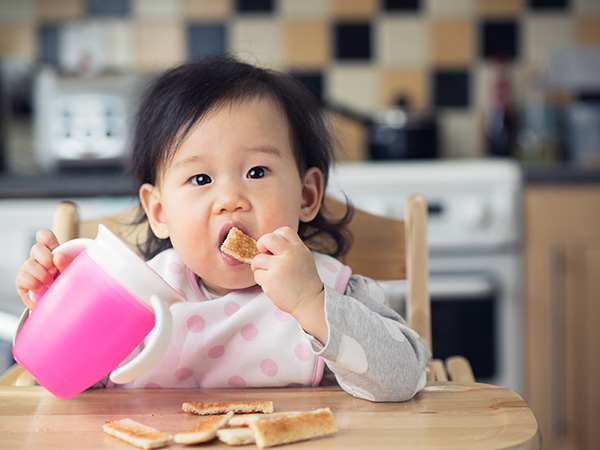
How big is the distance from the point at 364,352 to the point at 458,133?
195 centimetres

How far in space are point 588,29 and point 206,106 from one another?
2.05 m

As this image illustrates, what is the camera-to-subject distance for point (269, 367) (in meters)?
0.94

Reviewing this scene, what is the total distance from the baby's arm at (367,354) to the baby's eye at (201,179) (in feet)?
0.74

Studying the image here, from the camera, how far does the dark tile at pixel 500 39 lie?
2.55 meters

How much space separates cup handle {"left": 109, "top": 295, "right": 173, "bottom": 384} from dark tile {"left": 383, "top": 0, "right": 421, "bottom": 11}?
83.4 inches

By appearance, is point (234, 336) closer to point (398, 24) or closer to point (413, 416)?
point (413, 416)

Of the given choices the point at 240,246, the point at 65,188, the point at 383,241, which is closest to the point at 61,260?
the point at 240,246

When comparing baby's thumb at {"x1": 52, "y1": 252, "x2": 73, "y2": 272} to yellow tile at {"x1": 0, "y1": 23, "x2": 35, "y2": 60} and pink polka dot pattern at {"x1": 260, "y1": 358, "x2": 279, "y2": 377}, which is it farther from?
yellow tile at {"x1": 0, "y1": 23, "x2": 35, "y2": 60}

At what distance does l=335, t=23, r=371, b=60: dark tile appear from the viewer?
255cm

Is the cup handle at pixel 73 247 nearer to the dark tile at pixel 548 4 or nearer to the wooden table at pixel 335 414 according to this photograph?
the wooden table at pixel 335 414

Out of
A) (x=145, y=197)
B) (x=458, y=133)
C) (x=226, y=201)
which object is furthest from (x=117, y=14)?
(x=226, y=201)

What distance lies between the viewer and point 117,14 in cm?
253

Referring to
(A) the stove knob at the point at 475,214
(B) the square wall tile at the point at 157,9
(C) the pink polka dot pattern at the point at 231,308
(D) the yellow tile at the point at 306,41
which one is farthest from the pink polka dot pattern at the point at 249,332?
(B) the square wall tile at the point at 157,9

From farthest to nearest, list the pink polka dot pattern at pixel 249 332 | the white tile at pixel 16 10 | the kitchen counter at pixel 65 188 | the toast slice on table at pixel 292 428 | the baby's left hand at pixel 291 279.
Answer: the white tile at pixel 16 10
the kitchen counter at pixel 65 188
the pink polka dot pattern at pixel 249 332
the baby's left hand at pixel 291 279
the toast slice on table at pixel 292 428
